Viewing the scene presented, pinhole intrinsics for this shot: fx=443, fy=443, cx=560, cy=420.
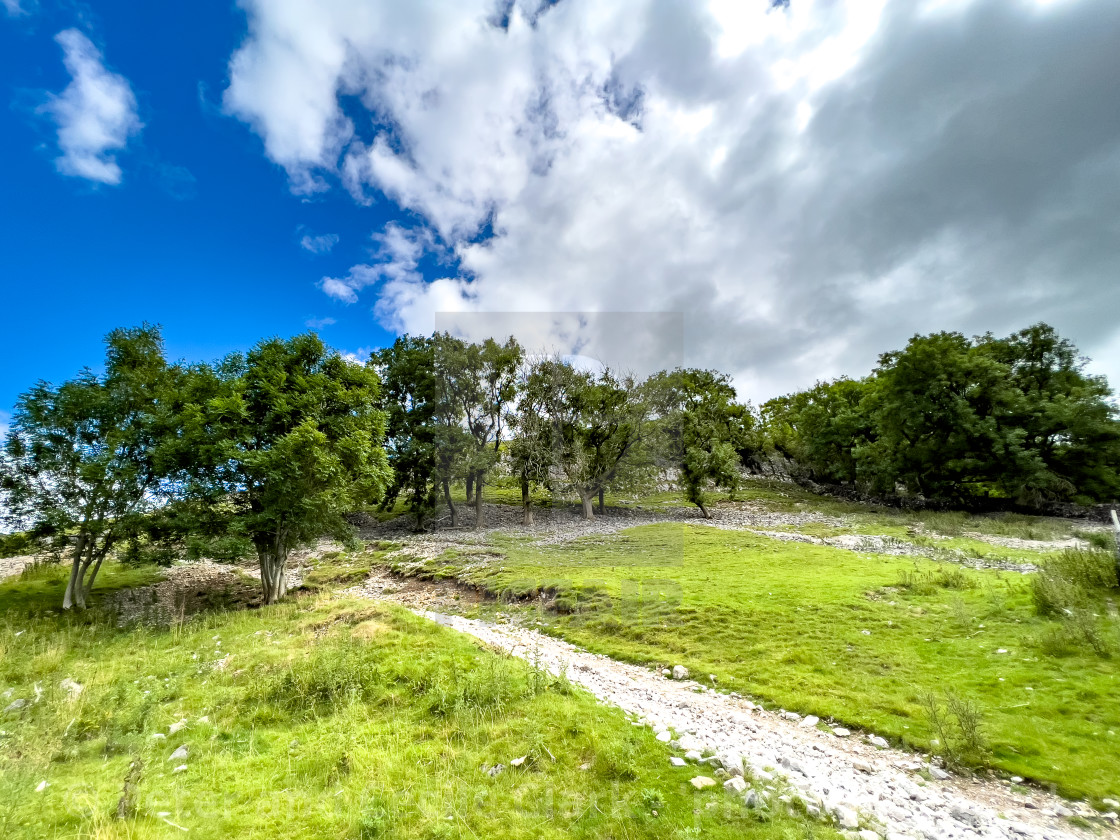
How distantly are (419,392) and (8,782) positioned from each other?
122ft

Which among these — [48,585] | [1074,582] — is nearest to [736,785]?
[1074,582]

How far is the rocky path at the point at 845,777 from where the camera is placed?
5191 millimetres

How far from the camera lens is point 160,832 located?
5.15m

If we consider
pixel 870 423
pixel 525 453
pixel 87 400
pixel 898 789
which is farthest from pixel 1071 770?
pixel 870 423

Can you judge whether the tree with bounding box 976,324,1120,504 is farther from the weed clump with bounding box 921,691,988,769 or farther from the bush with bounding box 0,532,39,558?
the bush with bounding box 0,532,39,558

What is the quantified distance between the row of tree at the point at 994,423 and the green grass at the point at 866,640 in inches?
1103

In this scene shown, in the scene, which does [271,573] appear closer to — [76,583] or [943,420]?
[76,583]

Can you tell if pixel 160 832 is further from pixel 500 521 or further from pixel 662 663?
pixel 500 521

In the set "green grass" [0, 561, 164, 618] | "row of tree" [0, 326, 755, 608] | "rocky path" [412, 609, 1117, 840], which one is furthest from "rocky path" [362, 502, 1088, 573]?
"rocky path" [412, 609, 1117, 840]

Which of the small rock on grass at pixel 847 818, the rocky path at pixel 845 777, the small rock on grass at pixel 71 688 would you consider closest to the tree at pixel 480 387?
the small rock on grass at pixel 71 688

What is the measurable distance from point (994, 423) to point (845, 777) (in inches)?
1786

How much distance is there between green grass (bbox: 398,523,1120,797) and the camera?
7.26m

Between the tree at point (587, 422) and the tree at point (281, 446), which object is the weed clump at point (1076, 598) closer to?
the tree at point (281, 446)

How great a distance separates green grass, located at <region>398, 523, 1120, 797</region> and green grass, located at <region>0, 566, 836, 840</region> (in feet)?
14.8
